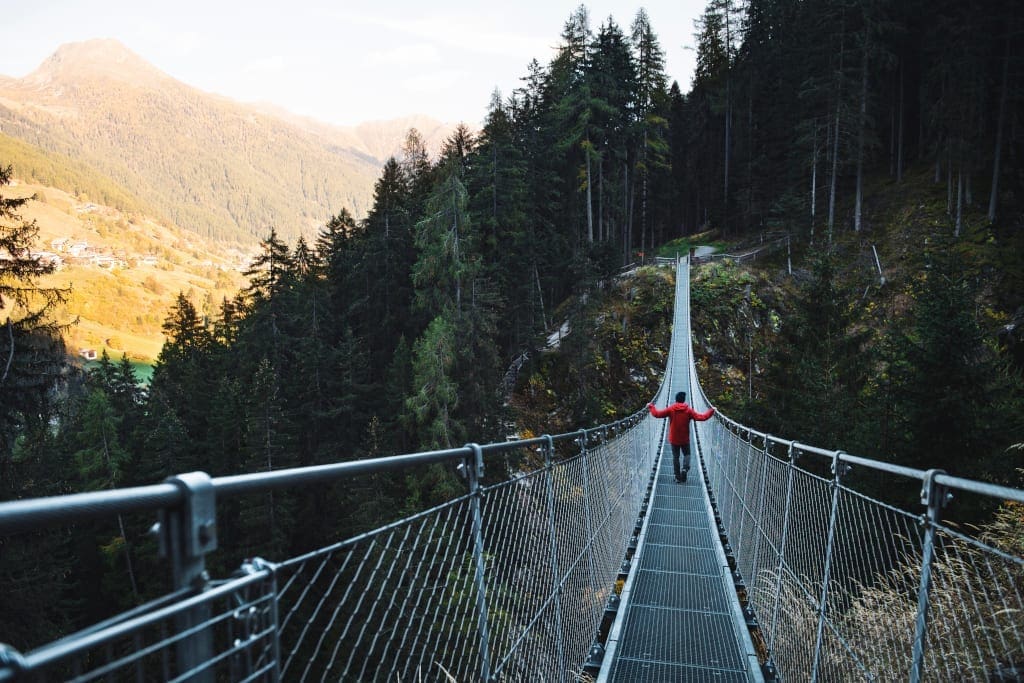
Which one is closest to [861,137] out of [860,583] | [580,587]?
[860,583]

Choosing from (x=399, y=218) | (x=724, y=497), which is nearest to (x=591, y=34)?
(x=399, y=218)

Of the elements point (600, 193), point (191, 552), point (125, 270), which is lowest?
point (191, 552)

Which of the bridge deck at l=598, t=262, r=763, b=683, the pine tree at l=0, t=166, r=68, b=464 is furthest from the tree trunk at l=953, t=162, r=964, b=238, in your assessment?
the pine tree at l=0, t=166, r=68, b=464

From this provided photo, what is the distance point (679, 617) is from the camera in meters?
4.59

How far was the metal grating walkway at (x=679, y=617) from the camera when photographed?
3818 mm

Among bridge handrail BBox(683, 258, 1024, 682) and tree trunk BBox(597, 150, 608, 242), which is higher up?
tree trunk BBox(597, 150, 608, 242)

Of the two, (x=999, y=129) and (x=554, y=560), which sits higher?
(x=999, y=129)

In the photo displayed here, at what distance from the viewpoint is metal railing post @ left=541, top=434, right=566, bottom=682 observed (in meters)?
2.86

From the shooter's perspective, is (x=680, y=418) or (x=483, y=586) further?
(x=680, y=418)

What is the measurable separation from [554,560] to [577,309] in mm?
19816

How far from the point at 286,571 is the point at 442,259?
58.4 ft

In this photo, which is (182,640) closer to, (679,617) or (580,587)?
(580,587)

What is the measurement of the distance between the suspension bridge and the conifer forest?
5.21 meters

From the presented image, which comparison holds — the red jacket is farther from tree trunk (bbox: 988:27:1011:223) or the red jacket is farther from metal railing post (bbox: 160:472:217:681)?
tree trunk (bbox: 988:27:1011:223)
